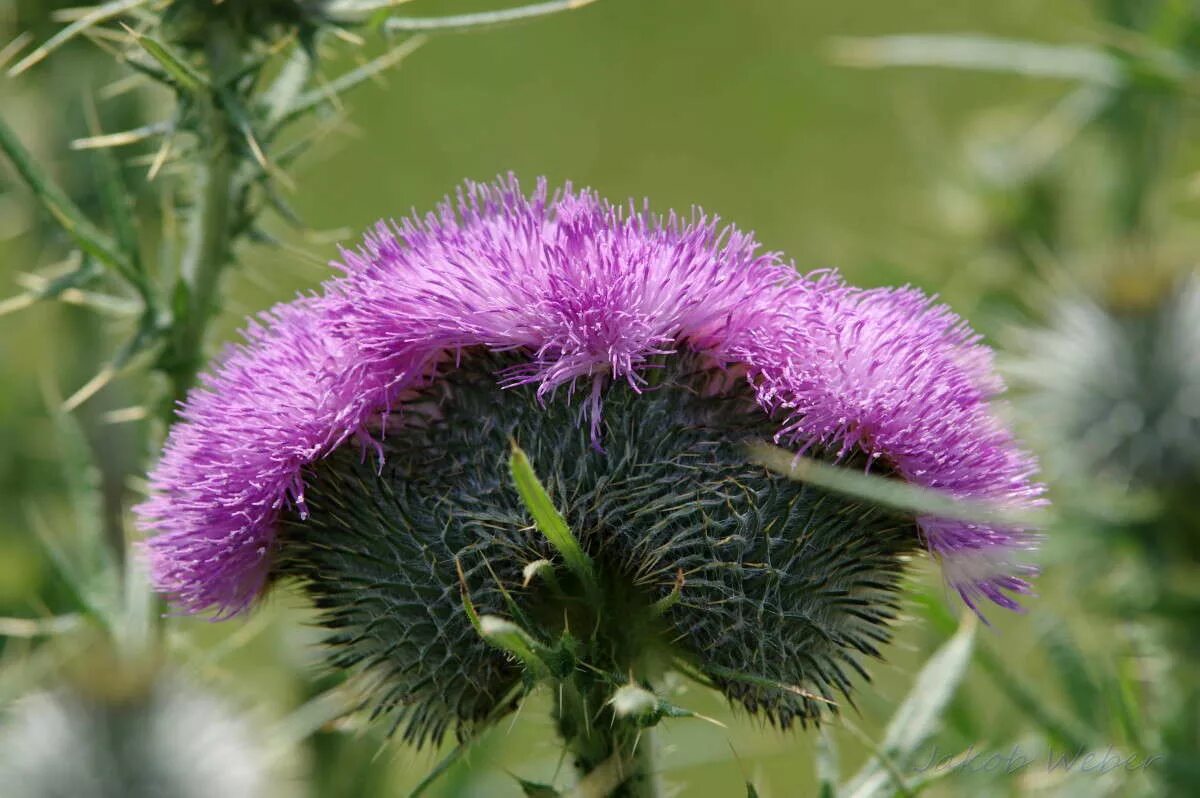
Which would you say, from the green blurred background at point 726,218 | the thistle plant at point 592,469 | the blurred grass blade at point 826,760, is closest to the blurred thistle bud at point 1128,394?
the green blurred background at point 726,218

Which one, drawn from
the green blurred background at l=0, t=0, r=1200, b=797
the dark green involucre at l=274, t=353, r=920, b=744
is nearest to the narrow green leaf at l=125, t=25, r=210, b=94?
the green blurred background at l=0, t=0, r=1200, b=797

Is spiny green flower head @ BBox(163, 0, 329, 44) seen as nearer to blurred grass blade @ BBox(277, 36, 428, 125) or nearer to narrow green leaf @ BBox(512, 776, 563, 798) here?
blurred grass blade @ BBox(277, 36, 428, 125)

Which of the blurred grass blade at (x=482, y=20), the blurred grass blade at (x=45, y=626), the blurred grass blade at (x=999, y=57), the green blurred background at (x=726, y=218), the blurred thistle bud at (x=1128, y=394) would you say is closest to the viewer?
the blurred grass blade at (x=482, y=20)

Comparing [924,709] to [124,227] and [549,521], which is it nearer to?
[549,521]

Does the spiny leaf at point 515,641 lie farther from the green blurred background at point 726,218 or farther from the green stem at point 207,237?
the green stem at point 207,237

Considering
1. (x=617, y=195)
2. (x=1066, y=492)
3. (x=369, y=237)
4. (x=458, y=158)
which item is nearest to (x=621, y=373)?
(x=369, y=237)

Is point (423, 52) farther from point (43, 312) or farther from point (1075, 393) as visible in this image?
point (1075, 393)

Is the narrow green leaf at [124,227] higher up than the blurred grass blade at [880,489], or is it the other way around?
the blurred grass blade at [880,489]

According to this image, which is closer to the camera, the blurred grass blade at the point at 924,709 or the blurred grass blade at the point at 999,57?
the blurred grass blade at the point at 924,709
